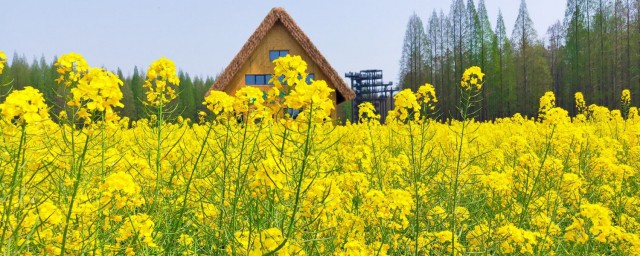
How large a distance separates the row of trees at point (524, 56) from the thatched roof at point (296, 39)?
1480 cm

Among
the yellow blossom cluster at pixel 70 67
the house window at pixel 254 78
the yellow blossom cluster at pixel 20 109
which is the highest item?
the house window at pixel 254 78

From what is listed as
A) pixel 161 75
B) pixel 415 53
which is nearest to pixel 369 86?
pixel 415 53

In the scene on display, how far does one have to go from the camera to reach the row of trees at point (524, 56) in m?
26.9

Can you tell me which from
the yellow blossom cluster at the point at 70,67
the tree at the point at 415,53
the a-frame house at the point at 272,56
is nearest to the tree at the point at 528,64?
the tree at the point at 415,53

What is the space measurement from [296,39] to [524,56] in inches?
760

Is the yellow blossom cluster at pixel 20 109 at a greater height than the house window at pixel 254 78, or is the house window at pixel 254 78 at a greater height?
the house window at pixel 254 78

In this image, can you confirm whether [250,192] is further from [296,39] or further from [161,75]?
[296,39]

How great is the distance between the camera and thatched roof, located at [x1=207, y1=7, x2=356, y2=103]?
15586 millimetres

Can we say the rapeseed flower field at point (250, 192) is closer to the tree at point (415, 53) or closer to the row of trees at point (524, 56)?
the row of trees at point (524, 56)

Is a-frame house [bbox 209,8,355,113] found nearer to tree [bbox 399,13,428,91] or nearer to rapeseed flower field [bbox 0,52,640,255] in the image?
rapeseed flower field [bbox 0,52,640,255]

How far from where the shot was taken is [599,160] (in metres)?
4.10

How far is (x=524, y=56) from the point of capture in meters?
30.2

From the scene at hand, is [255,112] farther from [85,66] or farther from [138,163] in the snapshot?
[138,163]

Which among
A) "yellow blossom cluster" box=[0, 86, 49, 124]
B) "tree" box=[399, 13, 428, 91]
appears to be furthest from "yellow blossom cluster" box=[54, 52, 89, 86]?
"tree" box=[399, 13, 428, 91]
